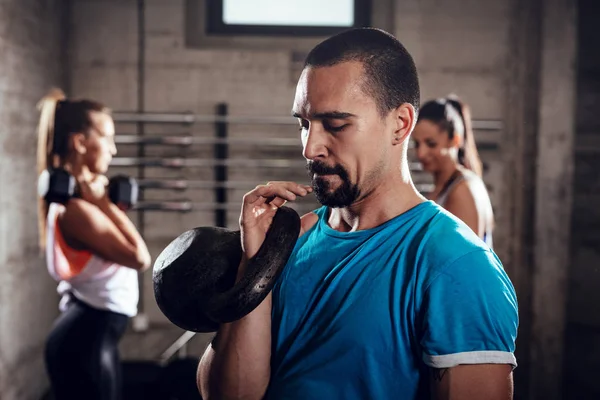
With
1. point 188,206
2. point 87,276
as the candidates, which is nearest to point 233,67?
point 188,206

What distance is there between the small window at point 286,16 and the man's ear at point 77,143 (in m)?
1.76

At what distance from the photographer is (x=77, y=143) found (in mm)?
3004

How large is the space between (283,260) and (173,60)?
11.3 ft

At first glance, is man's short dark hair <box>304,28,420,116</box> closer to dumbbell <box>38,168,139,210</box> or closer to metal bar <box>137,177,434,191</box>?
dumbbell <box>38,168,139,210</box>

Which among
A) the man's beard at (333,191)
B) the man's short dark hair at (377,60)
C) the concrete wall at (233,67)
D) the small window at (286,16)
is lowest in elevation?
the man's beard at (333,191)

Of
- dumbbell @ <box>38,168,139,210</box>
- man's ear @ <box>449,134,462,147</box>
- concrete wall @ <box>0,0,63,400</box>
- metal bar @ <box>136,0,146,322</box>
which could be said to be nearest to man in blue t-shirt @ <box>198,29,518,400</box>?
dumbbell @ <box>38,168,139,210</box>

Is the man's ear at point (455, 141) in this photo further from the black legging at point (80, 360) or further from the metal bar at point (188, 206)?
the black legging at point (80, 360)

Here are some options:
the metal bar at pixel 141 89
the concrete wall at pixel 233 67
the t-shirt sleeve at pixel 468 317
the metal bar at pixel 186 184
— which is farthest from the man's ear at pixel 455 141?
the metal bar at pixel 141 89

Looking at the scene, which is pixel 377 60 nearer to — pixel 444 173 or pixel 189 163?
pixel 444 173

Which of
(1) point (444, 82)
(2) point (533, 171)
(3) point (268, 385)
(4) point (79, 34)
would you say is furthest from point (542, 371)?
(4) point (79, 34)

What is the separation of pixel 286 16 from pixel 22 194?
7.01 feet

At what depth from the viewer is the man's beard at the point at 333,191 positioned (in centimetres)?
131

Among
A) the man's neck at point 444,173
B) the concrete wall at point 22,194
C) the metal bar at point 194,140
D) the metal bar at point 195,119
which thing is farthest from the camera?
the metal bar at point 195,119

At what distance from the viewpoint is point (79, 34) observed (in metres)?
4.41
